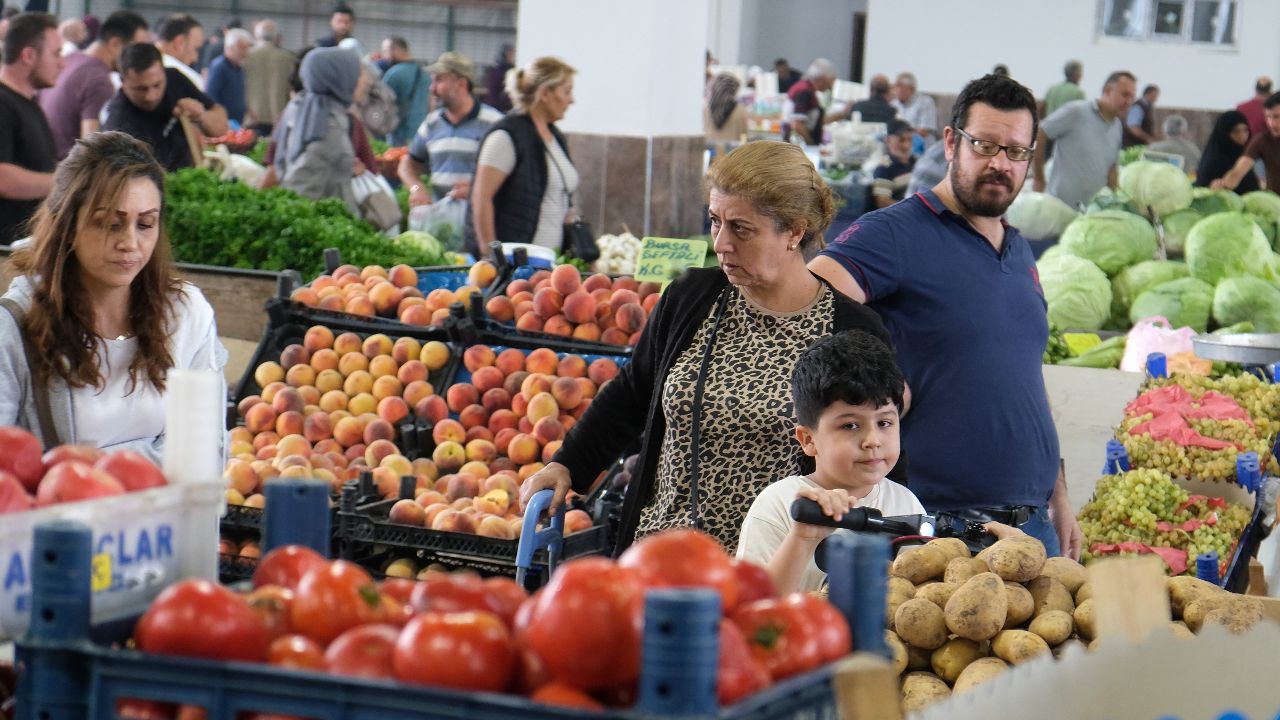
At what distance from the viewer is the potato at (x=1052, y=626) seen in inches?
97.3

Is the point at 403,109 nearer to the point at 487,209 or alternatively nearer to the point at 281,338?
the point at 487,209

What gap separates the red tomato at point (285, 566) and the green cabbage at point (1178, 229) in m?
6.76

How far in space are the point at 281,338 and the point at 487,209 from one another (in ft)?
4.84

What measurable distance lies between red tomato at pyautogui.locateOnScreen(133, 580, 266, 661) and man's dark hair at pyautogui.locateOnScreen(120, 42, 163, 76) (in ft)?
18.4

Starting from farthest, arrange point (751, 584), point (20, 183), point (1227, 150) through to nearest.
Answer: point (1227, 150) < point (20, 183) < point (751, 584)

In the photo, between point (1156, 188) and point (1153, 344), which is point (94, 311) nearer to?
point (1153, 344)

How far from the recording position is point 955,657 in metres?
2.45

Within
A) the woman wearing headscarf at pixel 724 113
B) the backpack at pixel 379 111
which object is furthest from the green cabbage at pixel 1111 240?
the backpack at pixel 379 111

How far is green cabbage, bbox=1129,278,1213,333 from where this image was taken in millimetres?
6430

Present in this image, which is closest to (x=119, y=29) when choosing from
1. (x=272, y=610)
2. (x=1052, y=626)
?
(x=1052, y=626)

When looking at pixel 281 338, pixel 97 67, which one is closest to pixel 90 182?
pixel 281 338

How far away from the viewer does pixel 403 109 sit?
1370 cm

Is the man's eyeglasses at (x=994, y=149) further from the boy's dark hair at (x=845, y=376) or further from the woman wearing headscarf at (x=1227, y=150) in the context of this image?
the woman wearing headscarf at (x=1227, y=150)

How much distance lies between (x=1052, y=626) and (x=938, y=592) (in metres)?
0.19
